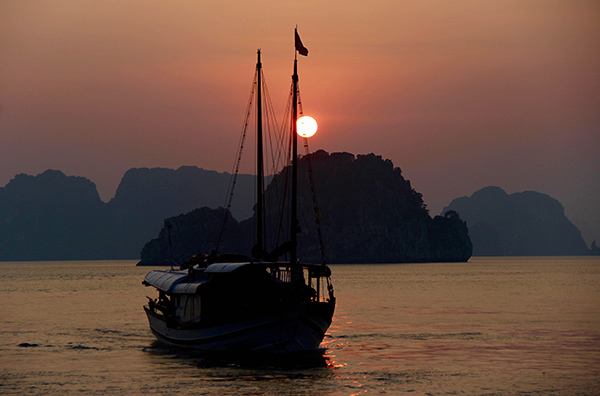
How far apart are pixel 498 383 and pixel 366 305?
6975cm

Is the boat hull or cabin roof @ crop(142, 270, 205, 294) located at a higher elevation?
cabin roof @ crop(142, 270, 205, 294)

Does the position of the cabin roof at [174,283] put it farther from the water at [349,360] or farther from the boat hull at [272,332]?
the water at [349,360]

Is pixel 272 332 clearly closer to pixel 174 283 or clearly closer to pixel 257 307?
pixel 257 307

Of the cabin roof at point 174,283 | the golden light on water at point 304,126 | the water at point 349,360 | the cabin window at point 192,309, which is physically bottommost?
the water at point 349,360

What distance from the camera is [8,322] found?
88062 mm

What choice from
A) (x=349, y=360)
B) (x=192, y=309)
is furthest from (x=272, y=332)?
(x=192, y=309)

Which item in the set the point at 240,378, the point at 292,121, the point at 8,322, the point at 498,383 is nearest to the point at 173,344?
the point at 240,378

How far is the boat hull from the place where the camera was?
49.5 metres

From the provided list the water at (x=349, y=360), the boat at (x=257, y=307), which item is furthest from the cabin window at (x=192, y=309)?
the water at (x=349, y=360)

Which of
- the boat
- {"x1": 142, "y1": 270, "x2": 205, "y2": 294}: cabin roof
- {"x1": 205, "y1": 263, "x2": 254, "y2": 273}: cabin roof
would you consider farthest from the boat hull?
{"x1": 205, "y1": 263, "x2": 254, "y2": 273}: cabin roof

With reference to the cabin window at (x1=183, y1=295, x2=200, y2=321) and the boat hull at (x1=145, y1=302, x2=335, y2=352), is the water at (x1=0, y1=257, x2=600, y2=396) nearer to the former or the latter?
the boat hull at (x1=145, y1=302, x2=335, y2=352)

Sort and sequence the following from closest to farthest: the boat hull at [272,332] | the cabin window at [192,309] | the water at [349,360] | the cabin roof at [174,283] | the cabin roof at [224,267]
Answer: the water at [349,360] → the boat hull at [272,332] → the cabin roof at [224,267] → the cabin window at [192,309] → the cabin roof at [174,283]

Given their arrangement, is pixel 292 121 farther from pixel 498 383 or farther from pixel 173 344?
pixel 498 383

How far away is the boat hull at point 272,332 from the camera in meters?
49.5
